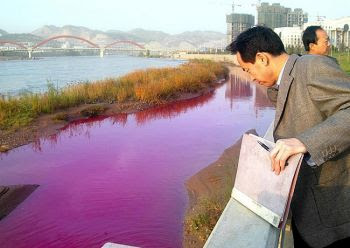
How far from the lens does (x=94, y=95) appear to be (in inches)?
569

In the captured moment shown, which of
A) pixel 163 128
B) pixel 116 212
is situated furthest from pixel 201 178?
pixel 163 128

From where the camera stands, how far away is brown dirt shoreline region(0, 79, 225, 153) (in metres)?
8.88

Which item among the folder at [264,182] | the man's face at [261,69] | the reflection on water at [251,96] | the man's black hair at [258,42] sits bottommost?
the reflection on water at [251,96]

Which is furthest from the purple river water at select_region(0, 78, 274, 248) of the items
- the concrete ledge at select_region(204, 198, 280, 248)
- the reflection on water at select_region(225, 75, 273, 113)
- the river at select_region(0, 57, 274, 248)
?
the concrete ledge at select_region(204, 198, 280, 248)

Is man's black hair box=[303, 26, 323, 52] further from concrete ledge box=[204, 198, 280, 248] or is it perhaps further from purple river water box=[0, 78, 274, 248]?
purple river water box=[0, 78, 274, 248]

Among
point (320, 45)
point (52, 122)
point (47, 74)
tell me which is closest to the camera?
point (320, 45)

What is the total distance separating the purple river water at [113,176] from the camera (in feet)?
14.8

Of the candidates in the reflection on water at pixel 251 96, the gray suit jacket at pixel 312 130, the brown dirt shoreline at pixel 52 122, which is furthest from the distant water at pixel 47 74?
the gray suit jacket at pixel 312 130

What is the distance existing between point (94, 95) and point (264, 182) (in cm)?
1348

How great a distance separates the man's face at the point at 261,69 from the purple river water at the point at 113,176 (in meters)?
3.06

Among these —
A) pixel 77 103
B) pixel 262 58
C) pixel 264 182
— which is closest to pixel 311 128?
pixel 264 182

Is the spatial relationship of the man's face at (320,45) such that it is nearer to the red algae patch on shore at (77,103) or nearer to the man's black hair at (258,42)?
the man's black hair at (258,42)

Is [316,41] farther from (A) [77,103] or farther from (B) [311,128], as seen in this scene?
(A) [77,103]

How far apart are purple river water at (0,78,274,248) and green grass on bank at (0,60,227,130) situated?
49.6 inches
